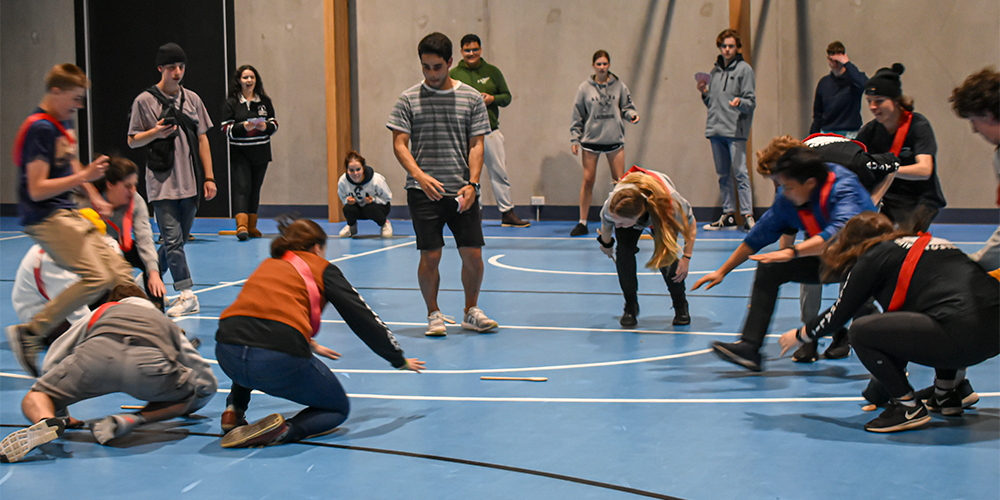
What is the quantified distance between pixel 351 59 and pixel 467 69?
3.41 meters

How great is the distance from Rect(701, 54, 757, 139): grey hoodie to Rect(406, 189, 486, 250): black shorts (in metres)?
6.17

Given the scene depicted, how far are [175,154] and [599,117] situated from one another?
605 cm

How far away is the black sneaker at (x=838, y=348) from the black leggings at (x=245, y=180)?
7.47 meters

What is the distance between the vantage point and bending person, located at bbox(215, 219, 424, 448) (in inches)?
135

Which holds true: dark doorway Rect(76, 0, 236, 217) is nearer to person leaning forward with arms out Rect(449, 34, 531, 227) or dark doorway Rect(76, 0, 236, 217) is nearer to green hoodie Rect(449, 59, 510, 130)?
person leaning forward with arms out Rect(449, 34, 531, 227)

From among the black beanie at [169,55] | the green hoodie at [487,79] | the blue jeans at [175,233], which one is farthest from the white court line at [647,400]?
the green hoodie at [487,79]

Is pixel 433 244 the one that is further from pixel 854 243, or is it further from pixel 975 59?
pixel 975 59

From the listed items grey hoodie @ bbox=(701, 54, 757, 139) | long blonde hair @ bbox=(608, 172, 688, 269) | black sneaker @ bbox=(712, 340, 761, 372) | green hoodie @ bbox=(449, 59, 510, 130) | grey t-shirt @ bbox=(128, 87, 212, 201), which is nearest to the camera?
black sneaker @ bbox=(712, 340, 761, 372)

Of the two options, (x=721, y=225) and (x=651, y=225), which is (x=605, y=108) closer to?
(x=721, y=225)

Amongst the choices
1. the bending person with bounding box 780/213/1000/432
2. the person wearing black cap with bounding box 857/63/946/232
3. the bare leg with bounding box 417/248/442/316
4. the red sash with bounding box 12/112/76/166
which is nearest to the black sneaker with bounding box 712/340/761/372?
the bending person with bounding box 780/213/1000/432

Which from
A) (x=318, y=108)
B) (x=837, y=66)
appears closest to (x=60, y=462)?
(x=837, y=66)

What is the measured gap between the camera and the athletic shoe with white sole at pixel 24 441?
129 inches

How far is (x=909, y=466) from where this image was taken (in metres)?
3.12

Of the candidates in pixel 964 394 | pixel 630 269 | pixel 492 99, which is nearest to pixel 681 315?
pixel 630 269
